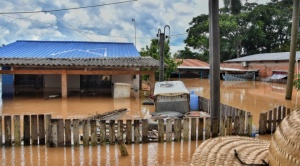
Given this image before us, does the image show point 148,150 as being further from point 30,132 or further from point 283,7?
point 283,7

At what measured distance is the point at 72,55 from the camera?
1911cm

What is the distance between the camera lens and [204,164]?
228 centimetres

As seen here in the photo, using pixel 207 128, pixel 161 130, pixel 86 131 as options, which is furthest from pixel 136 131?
A: pixel 207 128

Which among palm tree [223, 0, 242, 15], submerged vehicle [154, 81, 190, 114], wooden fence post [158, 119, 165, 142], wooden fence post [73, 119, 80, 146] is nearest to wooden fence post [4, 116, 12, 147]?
wooden fence post [73, 119, 80, 146]

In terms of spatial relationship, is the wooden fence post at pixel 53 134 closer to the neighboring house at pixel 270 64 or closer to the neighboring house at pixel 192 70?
the neighboring house at pixel 270 64

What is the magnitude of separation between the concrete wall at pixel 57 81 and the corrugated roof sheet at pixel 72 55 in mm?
1980

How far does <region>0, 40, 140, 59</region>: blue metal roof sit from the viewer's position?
1889 cm

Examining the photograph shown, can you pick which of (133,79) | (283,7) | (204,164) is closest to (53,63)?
(133,79)

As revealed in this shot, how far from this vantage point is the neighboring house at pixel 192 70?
3611 centimetres

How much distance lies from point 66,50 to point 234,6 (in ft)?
114

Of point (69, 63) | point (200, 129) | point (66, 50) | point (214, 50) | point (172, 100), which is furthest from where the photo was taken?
point (66, 50)

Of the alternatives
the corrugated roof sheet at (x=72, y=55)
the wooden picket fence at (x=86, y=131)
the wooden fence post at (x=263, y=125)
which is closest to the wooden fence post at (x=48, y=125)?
the wooden picket fence at (x=86, y=131)

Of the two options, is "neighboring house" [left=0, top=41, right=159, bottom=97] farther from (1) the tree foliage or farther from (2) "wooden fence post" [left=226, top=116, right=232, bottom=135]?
(1) the tree foliage

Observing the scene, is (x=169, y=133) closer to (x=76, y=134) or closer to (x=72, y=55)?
(x=76, y=134)
